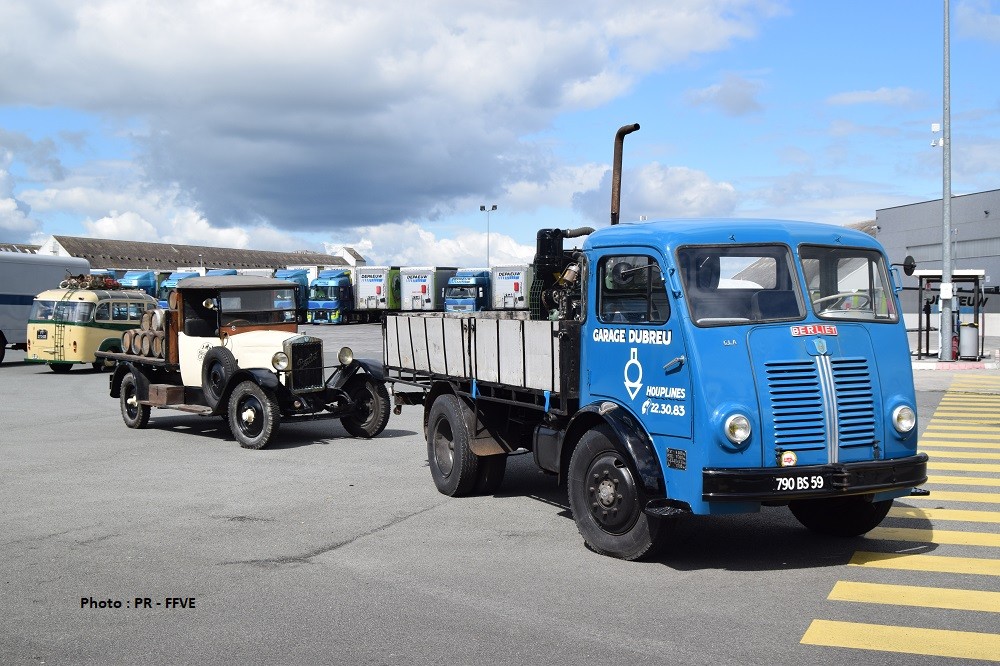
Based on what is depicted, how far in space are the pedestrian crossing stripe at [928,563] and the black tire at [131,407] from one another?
1187 cm

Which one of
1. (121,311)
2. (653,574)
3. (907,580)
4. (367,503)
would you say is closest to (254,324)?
(367,503)

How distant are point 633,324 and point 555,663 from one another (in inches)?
120

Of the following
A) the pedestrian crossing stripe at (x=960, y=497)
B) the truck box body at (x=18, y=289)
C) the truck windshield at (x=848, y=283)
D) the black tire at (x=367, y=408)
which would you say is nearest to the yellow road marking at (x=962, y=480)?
the pedestrian crossing stripe at (x=960, y=497)

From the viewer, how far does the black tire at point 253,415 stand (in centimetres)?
1332

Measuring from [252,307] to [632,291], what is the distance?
8962 millimetres

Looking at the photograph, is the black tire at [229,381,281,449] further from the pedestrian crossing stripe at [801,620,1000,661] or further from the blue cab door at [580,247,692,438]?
the pedestrian crossing stripe at [801,620,1000,661]

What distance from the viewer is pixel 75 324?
87.0 ft

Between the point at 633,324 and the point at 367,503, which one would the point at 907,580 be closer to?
the point at 633,324

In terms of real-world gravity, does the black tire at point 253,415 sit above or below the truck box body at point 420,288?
below

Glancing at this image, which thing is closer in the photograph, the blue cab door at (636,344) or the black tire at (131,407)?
the blue cab door at (636,344)

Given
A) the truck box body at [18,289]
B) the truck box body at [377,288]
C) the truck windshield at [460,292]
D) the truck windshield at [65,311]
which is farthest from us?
the truck box body at [377,288]

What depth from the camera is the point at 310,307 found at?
61.4m

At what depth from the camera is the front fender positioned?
274 inches

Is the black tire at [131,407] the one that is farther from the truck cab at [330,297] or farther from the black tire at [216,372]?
the truck cab at [330,297]
